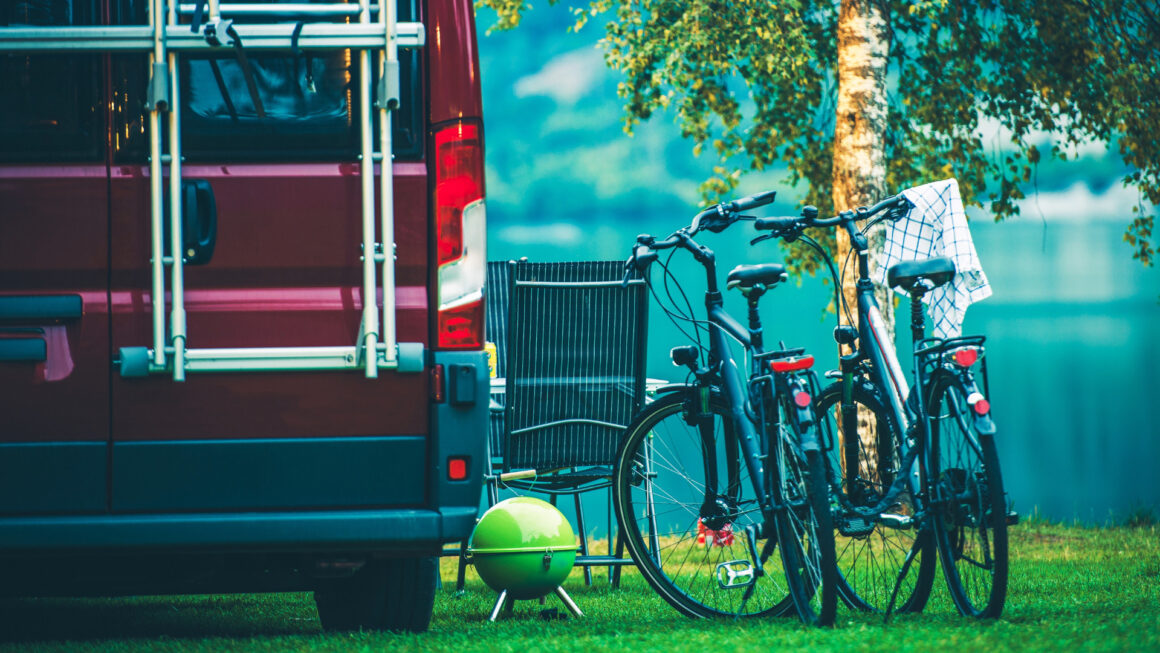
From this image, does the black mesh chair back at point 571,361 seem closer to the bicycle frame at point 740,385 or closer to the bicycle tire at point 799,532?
the bicycle frame at point 740,385

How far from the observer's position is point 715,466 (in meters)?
4.48

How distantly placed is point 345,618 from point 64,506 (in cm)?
114

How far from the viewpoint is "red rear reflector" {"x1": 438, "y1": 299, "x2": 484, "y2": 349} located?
370 centimetres

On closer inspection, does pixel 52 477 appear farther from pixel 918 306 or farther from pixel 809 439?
pixel 918 306

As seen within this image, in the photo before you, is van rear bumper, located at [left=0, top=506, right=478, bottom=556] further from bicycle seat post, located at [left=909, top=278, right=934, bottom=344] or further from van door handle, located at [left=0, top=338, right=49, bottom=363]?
bicycle seat post, located at [left=909, top=278, right=934, bottom=344]

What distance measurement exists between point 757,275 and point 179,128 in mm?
1826

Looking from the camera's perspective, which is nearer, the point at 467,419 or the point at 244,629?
the point at 467,419

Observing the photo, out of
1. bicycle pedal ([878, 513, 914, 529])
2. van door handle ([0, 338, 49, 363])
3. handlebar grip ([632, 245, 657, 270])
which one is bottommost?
bicycle pedal ([878, 513, 914, 529])

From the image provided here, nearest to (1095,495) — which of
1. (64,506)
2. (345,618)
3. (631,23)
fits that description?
(631,23)

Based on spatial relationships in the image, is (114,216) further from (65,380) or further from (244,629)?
(244,629)

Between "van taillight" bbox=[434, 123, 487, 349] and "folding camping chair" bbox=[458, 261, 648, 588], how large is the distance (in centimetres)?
165

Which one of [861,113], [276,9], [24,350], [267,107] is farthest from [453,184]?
[861,113]

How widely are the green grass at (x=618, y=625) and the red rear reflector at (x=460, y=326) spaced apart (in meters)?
0.89

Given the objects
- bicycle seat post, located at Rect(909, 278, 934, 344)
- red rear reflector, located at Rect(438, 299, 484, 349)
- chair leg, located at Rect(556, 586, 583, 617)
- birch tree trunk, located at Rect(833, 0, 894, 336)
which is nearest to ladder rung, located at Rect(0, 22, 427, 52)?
red rear reflector, located at Rect(438, 299, 484, 349)
